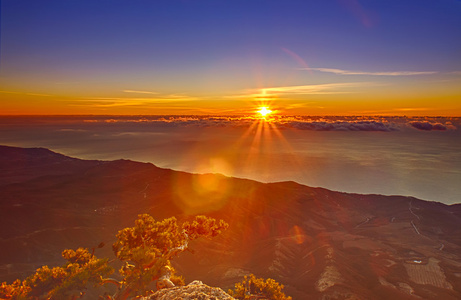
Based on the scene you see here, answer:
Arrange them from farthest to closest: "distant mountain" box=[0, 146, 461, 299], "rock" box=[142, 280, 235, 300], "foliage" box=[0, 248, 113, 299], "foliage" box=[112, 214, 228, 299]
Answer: "distant mountain" box=[0, 146, 461, 299] → "foliage" box=[0, 248, 113, 299] → "foliage" box=[112, 214, 228, 299] → "rock" box=[142, 280, 235, 300]

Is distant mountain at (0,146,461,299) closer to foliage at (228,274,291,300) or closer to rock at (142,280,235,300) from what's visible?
foliage at (228,274,291,300)

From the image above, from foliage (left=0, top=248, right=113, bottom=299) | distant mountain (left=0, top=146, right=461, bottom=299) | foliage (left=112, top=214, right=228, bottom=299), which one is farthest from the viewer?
distant mountain (left=0, top=146, right=461, bottom=299)

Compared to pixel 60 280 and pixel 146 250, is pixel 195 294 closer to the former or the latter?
pixel 146 250

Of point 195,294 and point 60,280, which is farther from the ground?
point 195,294

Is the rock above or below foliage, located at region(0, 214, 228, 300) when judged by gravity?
above

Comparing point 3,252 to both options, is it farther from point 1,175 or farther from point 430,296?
point 1,175

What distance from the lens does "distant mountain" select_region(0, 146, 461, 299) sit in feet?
92.5

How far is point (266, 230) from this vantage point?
43.2m

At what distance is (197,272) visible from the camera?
A: 3048 centimetres

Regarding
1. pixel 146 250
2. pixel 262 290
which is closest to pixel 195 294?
pixel 146 250

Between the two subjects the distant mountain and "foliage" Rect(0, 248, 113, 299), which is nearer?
"foliage" Rect(0, 248, 113, 299)

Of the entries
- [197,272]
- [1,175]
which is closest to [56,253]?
[197,272]

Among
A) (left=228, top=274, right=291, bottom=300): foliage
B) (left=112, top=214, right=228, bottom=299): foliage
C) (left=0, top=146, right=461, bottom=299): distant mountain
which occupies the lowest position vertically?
(left=0, top=146, right=461, bottom=299): distant mountain

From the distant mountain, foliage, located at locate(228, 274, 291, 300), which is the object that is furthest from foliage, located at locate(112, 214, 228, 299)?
the distant mountain
